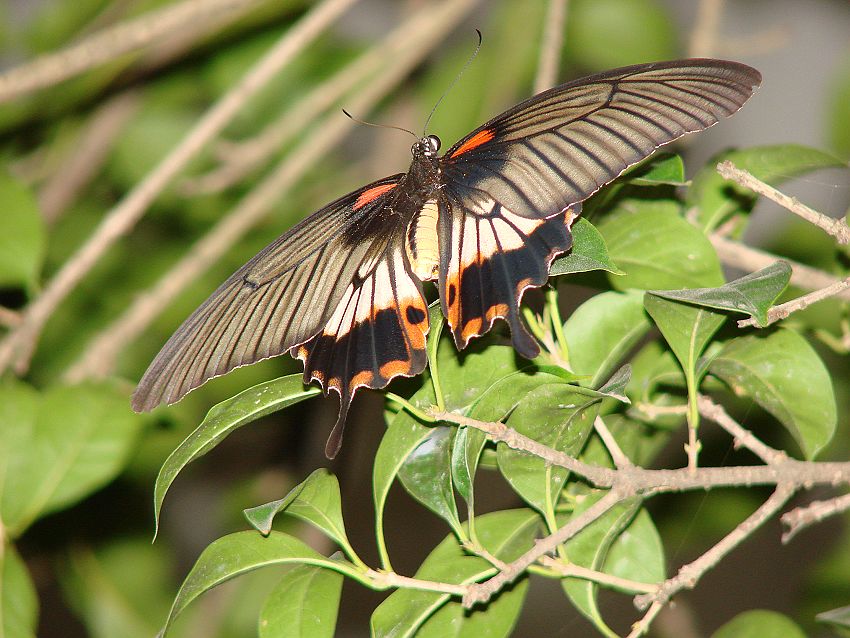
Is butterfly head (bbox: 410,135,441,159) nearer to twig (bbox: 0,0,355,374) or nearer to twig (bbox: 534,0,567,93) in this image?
twig (bbox: 534,0,567,93)

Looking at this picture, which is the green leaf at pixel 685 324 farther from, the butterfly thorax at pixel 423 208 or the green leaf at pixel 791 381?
the butterfly thorax at pixel 423 208

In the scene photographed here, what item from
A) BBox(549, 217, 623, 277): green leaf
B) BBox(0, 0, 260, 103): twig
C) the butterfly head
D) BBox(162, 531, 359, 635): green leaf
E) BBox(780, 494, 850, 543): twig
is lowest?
BBox(780, 494, 850, 543): twig

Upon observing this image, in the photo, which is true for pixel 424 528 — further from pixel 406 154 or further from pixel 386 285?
pixel 386 285

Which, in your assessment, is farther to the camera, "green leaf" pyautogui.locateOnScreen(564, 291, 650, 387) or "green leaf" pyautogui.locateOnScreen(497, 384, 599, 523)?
"green leaf" pyautogui.locateOnScreen(564, 291, 650, 387)

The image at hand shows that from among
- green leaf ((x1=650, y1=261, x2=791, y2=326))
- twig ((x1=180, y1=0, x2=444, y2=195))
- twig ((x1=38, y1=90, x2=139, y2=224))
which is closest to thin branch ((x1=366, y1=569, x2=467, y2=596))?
green leaf ((x1=650, y1=261, x2=791, y2=326))

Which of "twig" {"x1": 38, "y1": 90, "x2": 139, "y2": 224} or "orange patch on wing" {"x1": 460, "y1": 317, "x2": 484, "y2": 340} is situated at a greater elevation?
"twig" {"x1": 38, "y1": 90, "x2": 139, "y2": 224}

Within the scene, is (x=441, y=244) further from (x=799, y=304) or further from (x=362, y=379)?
(x=799, y=304)

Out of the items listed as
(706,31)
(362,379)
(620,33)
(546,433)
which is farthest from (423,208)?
(620,33)
